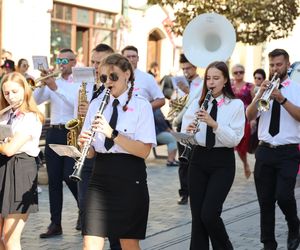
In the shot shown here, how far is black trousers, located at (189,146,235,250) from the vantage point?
595cm

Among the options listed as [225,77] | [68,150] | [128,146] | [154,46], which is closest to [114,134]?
[128,146]

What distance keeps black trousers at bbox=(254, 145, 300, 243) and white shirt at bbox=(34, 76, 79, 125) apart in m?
2.13

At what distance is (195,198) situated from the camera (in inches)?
240

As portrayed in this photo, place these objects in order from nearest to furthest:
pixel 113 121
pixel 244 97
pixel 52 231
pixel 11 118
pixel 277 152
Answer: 1. pixel 113 121
2. pixel 11 118
3. pixel 277 152
4. pixel 52 231
5. pixel 244 97

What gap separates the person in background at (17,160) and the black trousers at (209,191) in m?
1.37

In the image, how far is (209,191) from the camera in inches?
236

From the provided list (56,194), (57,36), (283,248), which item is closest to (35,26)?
(57,36)

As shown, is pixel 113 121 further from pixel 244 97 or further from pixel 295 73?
pixel 244 97

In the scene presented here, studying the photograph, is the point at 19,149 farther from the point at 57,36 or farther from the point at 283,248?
the point at 57,36

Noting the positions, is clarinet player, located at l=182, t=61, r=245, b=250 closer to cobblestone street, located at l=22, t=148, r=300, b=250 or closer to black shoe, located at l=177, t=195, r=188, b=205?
cobblestone street, located at l=22, t=148, r=300, b=250

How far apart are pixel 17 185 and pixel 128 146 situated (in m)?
1.20

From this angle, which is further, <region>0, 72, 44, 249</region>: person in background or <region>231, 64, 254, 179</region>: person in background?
<region>231, 64, 254, 179</region>: person in background

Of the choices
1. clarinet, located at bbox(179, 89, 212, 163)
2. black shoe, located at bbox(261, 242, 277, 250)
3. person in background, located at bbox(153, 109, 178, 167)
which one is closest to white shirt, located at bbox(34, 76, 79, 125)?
clarinet, located at bbox(179, 89, 212, 163)

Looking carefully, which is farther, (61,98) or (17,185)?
(61,98)
